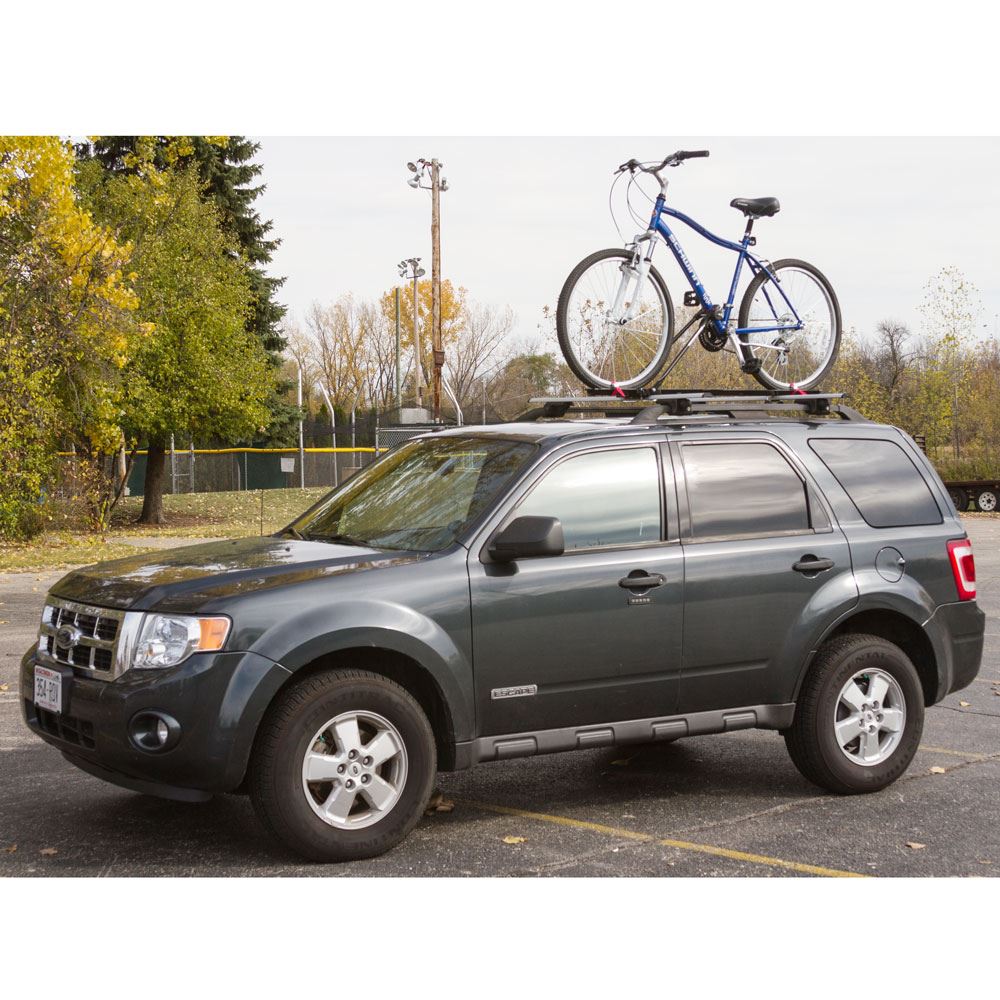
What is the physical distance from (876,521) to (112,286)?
18773 millimetres

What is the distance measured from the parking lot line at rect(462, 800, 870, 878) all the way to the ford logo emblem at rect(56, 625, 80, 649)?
2080 millimetres

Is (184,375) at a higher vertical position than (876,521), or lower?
higher

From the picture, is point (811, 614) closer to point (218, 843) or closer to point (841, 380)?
point (218, 843)

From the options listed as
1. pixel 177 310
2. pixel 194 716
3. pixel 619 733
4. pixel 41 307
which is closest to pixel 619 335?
pixel 619 733

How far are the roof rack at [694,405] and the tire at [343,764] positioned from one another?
6.55 feet

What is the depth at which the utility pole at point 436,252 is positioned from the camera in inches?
1287

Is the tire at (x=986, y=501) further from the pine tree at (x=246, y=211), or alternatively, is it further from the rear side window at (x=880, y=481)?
the rear side window at (x=880, y=481)

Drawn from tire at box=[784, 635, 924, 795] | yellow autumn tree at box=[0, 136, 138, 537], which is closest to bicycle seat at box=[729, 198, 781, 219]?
tire at box=[784, 635, 924, 795]

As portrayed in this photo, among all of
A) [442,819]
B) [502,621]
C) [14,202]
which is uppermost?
[14,202]

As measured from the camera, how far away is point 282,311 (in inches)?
1715

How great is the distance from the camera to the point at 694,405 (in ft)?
21.7

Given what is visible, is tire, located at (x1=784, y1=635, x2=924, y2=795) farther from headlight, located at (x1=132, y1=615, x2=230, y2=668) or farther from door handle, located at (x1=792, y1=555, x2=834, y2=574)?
headlight, located at (x1=132, y1=615, x2=230, y2=668)

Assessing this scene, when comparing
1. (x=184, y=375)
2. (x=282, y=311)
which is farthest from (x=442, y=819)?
(x=282, y=311)

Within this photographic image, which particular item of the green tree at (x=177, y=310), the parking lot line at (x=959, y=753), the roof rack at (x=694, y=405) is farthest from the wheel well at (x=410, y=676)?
the green tree at (x=177, y=310)
